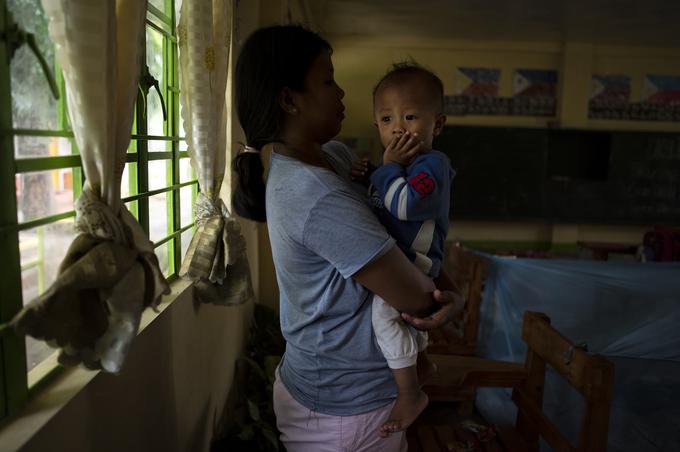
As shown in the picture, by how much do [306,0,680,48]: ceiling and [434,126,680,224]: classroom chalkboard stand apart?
933 mm

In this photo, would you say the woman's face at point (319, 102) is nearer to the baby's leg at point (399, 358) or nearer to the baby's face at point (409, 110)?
the baby's face at point (409, 110)

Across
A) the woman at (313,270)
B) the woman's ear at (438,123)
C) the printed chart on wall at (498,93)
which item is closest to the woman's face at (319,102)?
the woman at (313,270)

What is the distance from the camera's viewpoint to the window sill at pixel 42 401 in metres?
0.72

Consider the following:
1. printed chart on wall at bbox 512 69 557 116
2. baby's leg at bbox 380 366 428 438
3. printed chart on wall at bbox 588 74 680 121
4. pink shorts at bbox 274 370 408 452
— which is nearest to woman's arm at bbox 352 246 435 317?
baby's leg at bbox 380 366 428 438

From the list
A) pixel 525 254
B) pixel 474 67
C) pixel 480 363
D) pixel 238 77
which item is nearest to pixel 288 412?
Result: pixel 238 77

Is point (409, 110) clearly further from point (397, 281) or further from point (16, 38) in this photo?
point (16, 38)

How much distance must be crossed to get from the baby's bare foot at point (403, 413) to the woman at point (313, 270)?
0.02 m

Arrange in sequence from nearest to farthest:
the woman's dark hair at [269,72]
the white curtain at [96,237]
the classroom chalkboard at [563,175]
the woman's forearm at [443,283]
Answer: the white curtain at [96,237] → the woman's dark hair at [269,72] → the woman's forearm at [443,283] → the classroom chalkboard at [563,175]

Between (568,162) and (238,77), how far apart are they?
511 cm

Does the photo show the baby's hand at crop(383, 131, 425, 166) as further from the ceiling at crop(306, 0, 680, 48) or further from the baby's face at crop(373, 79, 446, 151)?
the ceiling at crop(306, 0, 680, 48)

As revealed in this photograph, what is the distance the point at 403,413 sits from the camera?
3.23 ft

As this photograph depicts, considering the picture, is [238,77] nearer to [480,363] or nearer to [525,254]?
[480,363]

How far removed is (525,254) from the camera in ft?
16.2

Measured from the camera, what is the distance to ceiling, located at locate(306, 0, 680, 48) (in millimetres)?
4062
